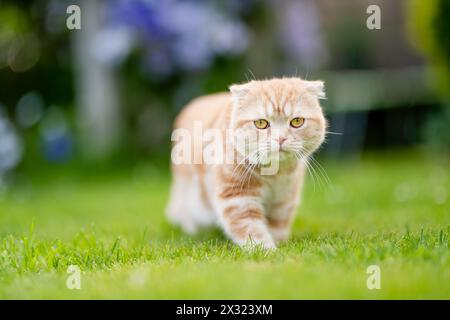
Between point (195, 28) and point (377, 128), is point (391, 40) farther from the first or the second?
point (195, 28)

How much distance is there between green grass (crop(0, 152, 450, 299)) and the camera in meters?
2.40

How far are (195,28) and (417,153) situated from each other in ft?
12.5

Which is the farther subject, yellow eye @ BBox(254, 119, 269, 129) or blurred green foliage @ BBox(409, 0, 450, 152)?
blurred green foliage @ BBox(409, 0, 450, 152)

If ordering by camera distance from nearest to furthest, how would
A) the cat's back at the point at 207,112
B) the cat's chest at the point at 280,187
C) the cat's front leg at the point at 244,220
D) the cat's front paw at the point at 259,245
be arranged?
the cat's front paw at the point at 259,245, the cat's front leg at the point at 244,220, the cat's chest at the point at 280,187, the cat's back at the point at 207,112

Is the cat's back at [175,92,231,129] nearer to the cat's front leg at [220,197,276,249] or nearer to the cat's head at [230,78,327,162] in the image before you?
the cat's head at [230,78,327,162]

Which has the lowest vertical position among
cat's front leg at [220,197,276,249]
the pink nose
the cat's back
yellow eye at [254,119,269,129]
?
cat's front leg at [220,197,276,249]

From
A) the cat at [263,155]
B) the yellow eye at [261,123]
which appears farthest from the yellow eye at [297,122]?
the yellow eye at [261,123]

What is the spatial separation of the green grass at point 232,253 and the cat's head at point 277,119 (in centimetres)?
49

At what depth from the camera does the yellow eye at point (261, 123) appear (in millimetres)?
3223

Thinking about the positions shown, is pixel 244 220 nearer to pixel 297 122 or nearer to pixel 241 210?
pixel 241 210

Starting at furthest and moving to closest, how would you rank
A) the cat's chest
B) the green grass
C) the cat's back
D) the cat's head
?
1. the cat's back
2. the cat's chest
3. the cat's head
4. the green grass

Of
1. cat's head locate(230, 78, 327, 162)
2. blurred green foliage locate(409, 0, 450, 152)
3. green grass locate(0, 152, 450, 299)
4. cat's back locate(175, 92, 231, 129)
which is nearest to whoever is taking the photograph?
green grass locate(0, 152, 450, 299)

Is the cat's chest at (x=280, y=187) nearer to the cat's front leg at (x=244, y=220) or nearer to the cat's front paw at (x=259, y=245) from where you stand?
the cat's front leg at (x=244, y=220)

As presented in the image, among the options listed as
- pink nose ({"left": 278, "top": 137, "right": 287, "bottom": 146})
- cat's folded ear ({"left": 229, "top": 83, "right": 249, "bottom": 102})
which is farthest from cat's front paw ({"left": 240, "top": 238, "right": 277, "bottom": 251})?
cat's folded ear ({"left": 229, "top": 83, "right": 249, "bottom": 102})
